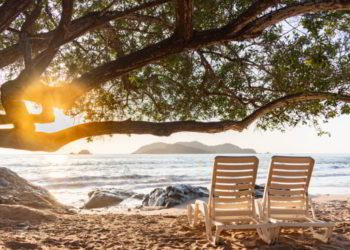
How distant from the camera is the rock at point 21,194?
1241 centimetres

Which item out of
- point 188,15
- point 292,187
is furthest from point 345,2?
point 292,187

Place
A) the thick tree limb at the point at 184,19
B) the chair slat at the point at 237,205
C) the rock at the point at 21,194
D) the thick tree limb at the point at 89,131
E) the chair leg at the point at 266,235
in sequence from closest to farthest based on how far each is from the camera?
the thick tree limb at the point at 184,19
the thick tree limb at the point at 89,131
the chair leg at the point at 266,235
the chair slat at the point at 237,205
the rock at the point at 21,194

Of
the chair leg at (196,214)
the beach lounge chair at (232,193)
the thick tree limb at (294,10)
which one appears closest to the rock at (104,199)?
the chair leg at (196,214)

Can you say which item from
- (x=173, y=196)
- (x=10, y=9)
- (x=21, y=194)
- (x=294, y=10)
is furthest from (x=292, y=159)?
(x=173, y=196)

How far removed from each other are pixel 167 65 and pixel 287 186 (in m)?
3.64

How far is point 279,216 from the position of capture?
7.07 m

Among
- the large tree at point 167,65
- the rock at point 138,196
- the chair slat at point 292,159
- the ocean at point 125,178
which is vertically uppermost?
the large tree at point 167,65

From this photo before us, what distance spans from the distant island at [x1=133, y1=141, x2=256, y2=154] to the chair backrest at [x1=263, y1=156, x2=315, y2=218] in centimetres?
11286

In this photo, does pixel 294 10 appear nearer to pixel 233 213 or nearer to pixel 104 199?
pixel 233 213

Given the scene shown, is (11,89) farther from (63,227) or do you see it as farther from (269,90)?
(269,90)

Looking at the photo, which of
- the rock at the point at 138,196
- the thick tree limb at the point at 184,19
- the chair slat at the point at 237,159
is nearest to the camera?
the thick tree limb at the point at 184,19

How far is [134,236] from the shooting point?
7.75 meters

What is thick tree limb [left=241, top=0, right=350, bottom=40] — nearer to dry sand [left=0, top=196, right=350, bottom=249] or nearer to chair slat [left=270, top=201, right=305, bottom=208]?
chair slat [left=270, top=201, right=305, bottom=208]

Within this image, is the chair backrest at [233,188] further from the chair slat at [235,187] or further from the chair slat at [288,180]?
the chair slat at [288,180]
